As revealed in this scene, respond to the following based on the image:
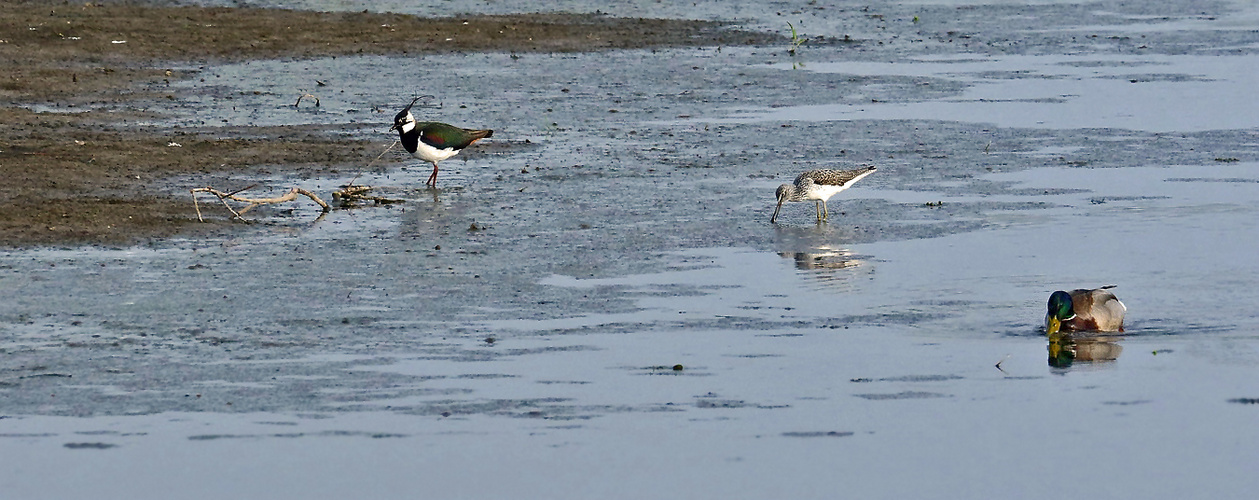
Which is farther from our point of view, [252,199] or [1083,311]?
[252,199]

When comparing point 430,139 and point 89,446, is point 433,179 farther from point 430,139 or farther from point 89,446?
point 89,446

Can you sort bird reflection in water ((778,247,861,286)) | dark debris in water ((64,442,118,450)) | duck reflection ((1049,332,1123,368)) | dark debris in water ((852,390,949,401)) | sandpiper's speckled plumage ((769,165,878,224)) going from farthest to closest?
1. sandpiper's speckled plumage ((769,165,878,224))
2. bird reflection in water ((778,247,861,286))
3. duck reflection ((1049,332,1123,368))
4. dark debris in water ((852,390,949,401))
5. dark debris in water ((64,442,118,450))

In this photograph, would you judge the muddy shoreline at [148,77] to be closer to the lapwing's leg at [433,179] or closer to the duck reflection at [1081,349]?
the lapwing's leg at [433,179]

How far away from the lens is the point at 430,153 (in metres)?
16.1

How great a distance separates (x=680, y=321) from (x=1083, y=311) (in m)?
2.08

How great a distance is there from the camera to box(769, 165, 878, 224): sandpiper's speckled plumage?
14.1 m

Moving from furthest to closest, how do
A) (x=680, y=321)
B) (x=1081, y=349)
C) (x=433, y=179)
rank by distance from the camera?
1. (x=433, y=179)
2. (x=680, y=321)
3. (x=1081, y=349)

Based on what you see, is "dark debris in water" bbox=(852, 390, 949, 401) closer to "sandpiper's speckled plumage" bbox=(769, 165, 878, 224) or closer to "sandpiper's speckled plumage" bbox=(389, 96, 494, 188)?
"sandpiper's speckled plumage" bbox=(769, 165, 878, 224)

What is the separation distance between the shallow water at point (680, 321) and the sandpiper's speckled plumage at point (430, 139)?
0.28 meters

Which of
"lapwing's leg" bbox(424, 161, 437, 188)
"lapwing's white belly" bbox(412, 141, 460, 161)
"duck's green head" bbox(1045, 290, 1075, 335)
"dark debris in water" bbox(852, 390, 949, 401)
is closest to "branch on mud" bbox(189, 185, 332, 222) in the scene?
"lapwing's leg" bbox(424, 161, 437, 188)

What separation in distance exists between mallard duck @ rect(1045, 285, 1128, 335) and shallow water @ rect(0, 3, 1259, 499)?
0.13m

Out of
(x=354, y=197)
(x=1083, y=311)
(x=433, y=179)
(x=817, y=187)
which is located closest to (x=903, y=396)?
(x=1083, y=311)

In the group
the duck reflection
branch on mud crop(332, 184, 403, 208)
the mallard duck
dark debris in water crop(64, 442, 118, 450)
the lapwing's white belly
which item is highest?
the lapwing's white belly

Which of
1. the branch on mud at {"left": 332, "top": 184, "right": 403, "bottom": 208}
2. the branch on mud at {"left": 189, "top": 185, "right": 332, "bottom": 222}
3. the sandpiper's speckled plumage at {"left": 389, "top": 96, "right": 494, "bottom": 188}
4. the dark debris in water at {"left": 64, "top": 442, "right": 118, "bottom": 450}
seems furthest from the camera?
the sandpiper's speckled plumage at {"left": 389, "top": 96, "right": 494, "bottom": 188}
